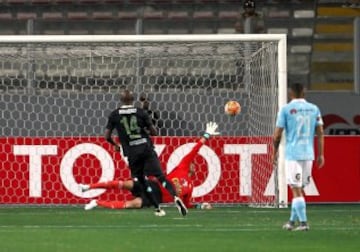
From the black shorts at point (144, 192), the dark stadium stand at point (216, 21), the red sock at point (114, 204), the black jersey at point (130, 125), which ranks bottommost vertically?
the red sock at point (114, 204)

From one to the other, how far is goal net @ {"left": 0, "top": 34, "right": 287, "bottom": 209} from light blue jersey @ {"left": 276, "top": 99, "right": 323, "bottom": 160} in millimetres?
5606

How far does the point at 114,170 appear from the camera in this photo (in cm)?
2003

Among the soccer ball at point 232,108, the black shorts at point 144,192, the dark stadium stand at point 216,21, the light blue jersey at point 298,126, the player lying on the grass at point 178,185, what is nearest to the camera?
the light blue jersey at point 298,126

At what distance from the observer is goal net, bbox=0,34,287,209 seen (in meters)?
19.9

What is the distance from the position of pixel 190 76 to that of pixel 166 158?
2.92 m

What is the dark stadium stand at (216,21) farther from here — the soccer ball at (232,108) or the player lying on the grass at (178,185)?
the player lying on the grass at (178,185)

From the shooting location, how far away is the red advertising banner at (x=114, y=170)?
19891 mm

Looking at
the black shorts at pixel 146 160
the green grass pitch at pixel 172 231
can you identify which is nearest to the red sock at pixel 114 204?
the green grass pitch at pixel 172 231

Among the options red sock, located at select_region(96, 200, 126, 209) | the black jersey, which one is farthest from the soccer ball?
the black jersey

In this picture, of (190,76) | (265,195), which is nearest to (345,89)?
(190,76)

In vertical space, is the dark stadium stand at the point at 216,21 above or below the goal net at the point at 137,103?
above

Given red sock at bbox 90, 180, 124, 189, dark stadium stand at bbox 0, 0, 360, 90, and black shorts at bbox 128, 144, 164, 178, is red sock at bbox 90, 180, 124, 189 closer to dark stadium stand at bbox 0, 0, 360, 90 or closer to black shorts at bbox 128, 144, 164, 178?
black shorts at bbox 128, 144, 164, 178

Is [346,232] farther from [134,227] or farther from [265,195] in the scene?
[265,195]

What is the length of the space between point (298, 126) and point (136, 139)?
387cm
